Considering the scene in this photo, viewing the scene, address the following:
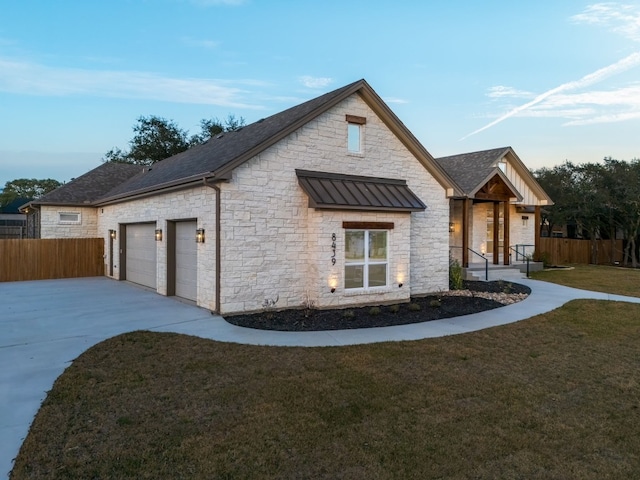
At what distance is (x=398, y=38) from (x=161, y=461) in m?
15.1

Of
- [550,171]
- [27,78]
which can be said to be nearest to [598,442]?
[27,78]

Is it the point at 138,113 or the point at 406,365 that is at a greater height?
the point at 138,113

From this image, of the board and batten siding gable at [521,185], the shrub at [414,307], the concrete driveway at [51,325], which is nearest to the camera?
the concrete driveway at [51,325]

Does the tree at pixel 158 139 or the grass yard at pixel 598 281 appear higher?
the tree at pixel 158 139

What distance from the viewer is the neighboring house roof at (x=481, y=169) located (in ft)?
61.9

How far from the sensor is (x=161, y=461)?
11.8 ft

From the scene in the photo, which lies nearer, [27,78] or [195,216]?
[195,216]

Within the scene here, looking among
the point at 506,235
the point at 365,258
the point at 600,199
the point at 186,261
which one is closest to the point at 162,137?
the point at 186,261

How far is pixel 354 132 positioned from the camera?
1180cm

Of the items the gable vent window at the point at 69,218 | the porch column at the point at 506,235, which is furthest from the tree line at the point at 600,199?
the gable vent window at the point at 69,218

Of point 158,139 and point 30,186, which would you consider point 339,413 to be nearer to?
point 158,139

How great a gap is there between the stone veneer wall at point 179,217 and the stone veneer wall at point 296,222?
22.2 inches

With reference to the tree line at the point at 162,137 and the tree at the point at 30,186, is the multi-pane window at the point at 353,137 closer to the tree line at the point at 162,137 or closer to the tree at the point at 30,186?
the tree line at the point at 162,137

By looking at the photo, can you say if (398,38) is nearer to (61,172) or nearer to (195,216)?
(195,216)
